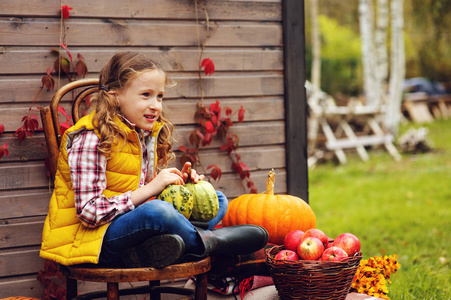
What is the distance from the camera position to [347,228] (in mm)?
→ 5820

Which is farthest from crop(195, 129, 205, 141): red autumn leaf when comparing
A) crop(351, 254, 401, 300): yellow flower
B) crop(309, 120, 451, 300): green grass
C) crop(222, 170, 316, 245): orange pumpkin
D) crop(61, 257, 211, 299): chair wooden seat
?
crop(309, 120, 451, 300): green grass

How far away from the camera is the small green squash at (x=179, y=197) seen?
2.33m

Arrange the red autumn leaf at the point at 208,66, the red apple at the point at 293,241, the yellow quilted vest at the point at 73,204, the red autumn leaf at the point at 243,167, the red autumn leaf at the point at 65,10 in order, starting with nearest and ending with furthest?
the yellow quilted vest at the point at 73,204 < the red apple at the point at 293,241 < the red autumn leaf at the point at 65,10 < the red autumn leaf at the point at 208,66 < the red autumn leaf at the point at 243,167

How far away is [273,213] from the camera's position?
3.00m

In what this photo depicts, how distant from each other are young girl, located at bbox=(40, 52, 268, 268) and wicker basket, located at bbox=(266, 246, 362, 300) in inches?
7.2

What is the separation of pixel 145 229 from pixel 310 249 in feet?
2.62

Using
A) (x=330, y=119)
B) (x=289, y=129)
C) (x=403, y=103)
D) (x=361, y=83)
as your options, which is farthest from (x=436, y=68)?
(x=289, y=129)

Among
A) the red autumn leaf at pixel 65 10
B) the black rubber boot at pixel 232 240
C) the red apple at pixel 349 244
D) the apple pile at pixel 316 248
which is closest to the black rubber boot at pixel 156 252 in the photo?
the black rubber boot at pixel 232 240

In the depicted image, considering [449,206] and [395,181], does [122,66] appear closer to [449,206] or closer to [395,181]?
[449,206]

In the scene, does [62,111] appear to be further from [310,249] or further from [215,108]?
[310,249]

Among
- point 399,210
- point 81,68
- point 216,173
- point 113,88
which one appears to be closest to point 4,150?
point 81,68

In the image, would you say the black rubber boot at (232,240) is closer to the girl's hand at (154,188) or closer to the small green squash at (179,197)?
the small green squash at (179,197)

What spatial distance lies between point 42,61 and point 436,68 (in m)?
23.8

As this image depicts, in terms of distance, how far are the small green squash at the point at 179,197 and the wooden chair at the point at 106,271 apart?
245 millimetres
